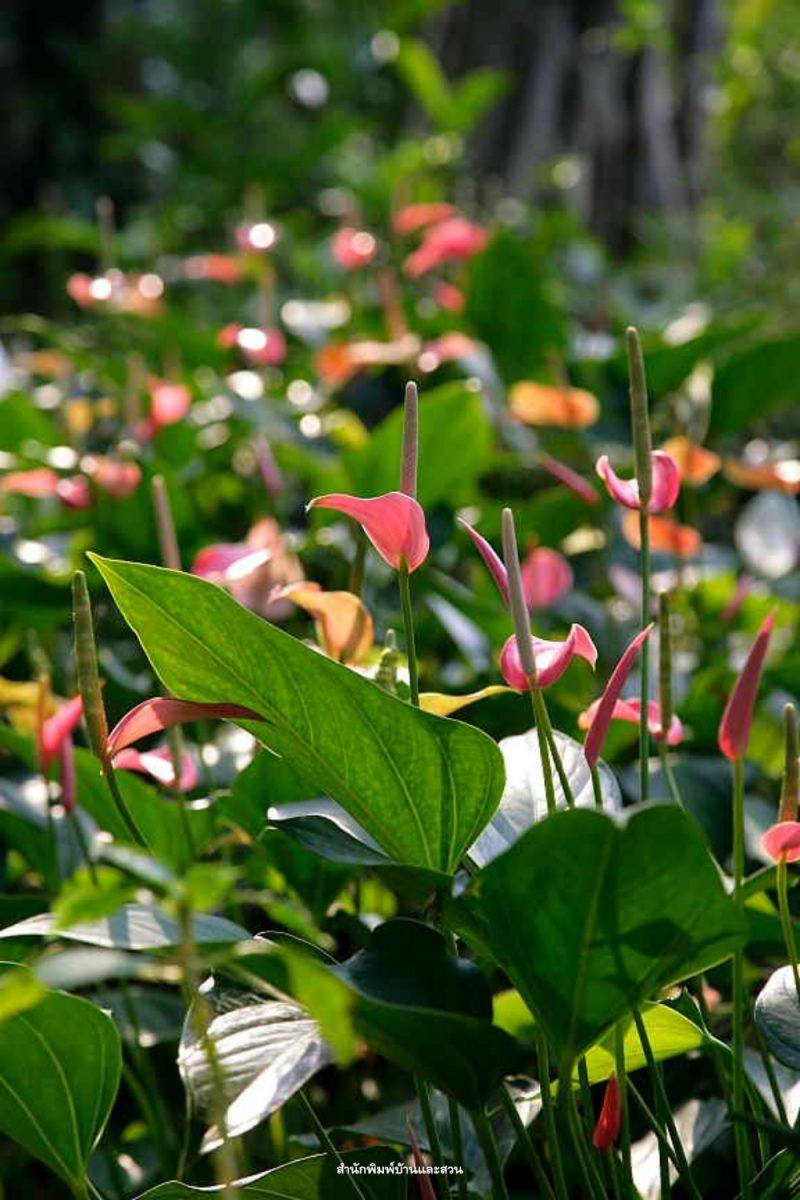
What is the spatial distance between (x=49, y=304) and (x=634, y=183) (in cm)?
150

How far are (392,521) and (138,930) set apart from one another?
7.0 inches

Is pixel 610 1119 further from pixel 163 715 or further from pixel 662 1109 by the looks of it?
pixel 163 715

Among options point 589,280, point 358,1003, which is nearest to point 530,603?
point 358,1003

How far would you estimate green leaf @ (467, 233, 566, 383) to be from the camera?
4.83 ft

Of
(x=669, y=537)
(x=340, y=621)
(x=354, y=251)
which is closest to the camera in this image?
(x=340, y=621)

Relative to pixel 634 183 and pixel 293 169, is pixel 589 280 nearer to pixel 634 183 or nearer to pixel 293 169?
pixel 634 183

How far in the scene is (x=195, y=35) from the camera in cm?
405

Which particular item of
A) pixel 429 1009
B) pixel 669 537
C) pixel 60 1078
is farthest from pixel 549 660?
pixel 669 537

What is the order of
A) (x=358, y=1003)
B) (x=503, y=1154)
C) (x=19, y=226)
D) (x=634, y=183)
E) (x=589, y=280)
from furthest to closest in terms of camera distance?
(x=19, y=226) → (x=634, y=183) → (x=589, y=280) → (x=503, y=1154) → (x=358, y=1003)

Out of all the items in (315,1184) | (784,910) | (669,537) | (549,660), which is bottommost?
(315,1184)

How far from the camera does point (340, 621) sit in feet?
2.20

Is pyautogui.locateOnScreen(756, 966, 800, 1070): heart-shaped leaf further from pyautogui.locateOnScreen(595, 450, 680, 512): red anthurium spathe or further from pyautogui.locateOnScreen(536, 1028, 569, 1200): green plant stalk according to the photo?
pyautogui.locateOnScreen(595, 450, 680, 512): red anthurium spathe

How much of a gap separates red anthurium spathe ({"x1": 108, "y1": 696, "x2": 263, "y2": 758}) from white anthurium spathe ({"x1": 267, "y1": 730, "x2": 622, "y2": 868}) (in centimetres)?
4

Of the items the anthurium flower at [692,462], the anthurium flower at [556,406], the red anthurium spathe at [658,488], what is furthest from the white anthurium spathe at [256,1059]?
the anthurium flower at [556,406]
